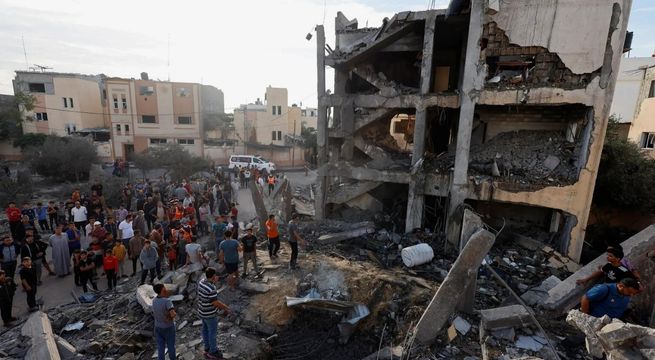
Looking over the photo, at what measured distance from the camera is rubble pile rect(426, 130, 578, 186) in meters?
10.3

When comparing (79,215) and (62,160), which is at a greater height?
(62,160)

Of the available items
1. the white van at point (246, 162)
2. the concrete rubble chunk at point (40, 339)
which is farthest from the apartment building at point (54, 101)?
the concrete rubble chunk at point (40, 339)

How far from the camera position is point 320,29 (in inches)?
500

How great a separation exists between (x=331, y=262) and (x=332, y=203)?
17.0ft

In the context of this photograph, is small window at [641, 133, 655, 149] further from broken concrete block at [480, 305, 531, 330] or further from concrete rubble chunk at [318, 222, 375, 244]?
broken concrete block at [480, 305, 531, 330]

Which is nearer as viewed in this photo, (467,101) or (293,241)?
(293,241)

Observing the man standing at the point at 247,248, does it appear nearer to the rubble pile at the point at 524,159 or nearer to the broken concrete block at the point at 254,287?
the broken concrete block at the point at 254,287

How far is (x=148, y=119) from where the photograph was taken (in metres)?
30.9

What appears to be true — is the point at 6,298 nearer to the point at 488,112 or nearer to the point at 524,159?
the point at 524,159

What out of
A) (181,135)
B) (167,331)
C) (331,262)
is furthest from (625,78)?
(181,135)

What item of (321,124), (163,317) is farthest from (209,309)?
(321,124)

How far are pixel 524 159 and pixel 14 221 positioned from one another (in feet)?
53.3

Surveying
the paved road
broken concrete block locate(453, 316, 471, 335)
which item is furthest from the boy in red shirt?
broken concrete block locate(453, 316, 471, 335)

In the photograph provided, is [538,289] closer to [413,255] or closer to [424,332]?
[413,255]
